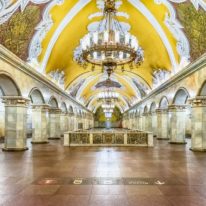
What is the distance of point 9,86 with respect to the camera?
11.0 m

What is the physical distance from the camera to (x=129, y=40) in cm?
864

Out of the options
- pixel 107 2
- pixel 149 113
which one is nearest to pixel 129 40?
pixel 107 2

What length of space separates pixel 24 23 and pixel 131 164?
23.8 ft

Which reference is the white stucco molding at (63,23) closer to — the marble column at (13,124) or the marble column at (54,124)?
the marble column at (13,124)

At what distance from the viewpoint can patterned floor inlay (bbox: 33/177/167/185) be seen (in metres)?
5.50

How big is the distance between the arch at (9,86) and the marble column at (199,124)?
8.57 m

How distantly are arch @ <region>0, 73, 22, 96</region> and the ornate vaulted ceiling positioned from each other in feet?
4.18

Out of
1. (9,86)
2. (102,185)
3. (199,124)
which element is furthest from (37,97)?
(102,185)

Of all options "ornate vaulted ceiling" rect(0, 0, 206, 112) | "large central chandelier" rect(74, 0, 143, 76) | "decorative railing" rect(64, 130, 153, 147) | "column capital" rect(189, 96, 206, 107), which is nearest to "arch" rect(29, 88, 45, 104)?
"ornate vaulted ceiling" rect(0, 0, 206, 112)

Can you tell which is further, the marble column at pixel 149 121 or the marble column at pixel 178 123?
the marble column at pixel 149 121

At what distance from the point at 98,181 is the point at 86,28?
9.75m

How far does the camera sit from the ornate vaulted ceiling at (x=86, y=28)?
952 centimetres

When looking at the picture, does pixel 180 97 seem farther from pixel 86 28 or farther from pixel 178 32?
pixel 86 28

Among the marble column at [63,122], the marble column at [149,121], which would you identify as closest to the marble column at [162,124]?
the marble column at [149,121]
